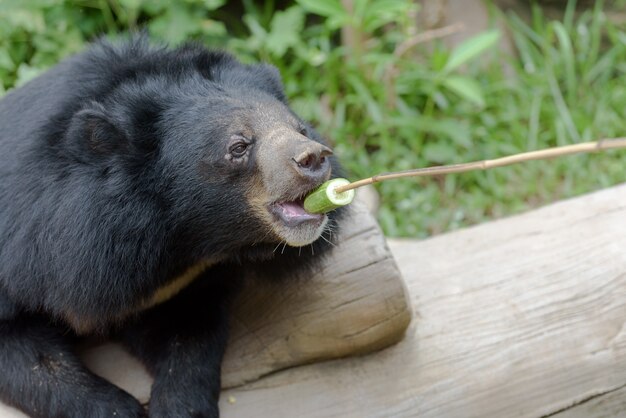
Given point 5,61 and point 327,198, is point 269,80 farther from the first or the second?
point 5,61

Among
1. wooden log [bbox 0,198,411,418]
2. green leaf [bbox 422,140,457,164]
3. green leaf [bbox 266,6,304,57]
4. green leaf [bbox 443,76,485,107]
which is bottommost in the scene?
green leaf [bbox 422,140,457,164]

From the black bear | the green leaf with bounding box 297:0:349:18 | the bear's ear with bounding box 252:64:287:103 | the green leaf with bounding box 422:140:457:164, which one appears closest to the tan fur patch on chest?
the black bear

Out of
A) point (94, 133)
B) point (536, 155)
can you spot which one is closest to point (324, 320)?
point (94, 133)

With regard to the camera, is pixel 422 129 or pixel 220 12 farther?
pixel 220 12

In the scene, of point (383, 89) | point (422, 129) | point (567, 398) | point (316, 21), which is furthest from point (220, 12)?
point (567, 398)

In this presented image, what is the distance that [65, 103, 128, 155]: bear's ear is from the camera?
2572mm

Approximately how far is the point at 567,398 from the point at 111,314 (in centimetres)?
170

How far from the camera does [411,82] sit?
5812mm

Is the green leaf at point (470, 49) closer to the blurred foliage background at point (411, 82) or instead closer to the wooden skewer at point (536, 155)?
the blurred foliage background at point (411, 82)

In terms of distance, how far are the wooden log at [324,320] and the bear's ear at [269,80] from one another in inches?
23.6

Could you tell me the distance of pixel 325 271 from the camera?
3.17 m

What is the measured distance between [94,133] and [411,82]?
3.57m

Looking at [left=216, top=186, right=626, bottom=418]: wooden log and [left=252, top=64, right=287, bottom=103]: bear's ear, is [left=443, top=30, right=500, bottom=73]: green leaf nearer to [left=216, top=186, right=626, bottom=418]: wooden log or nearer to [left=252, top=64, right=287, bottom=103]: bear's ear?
[left=216, top=186, right=626, bottom=418]: wooden log

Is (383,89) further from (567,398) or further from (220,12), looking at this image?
(567,398)
